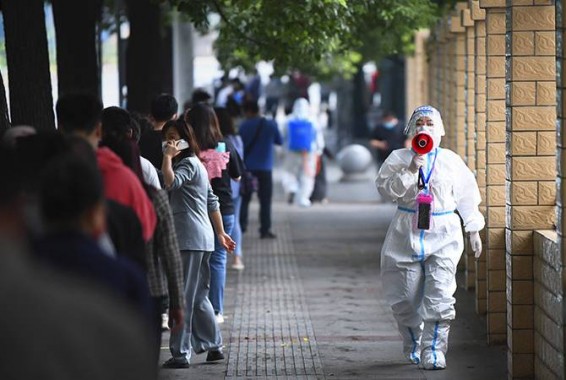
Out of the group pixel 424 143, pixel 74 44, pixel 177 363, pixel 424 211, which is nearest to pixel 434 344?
pixel 424 211

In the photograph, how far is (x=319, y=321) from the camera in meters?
12.6

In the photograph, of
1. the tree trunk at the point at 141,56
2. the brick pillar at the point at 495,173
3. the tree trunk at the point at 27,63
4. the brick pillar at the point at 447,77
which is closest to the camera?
the tree trunk at the point at 27,63

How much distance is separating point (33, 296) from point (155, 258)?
137 inches

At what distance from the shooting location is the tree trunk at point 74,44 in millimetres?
13016

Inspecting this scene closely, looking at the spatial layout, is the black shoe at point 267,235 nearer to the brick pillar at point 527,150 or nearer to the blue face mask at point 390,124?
the blue face mask at point 390,124

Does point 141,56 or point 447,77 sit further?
point 141,56

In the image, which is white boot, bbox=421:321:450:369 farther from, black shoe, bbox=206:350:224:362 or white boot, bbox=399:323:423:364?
black shoe, bbox=206:350:224:362

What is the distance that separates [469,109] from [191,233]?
509cm

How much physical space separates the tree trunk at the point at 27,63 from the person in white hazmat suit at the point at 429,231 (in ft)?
8.90

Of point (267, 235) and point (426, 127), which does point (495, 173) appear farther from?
point (267, 235)

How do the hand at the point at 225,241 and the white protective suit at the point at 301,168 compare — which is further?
the white protective suit at the point at 301,168

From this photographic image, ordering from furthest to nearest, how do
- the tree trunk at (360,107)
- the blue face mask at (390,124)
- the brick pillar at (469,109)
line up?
the tree trunk at (360,107), the blue face mask at (390,124), the brick pillar at (469,109)

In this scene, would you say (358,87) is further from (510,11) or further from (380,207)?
(510,11)

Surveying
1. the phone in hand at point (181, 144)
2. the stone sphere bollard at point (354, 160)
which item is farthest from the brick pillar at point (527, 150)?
the stone sphere bollard at point (354, 160)
